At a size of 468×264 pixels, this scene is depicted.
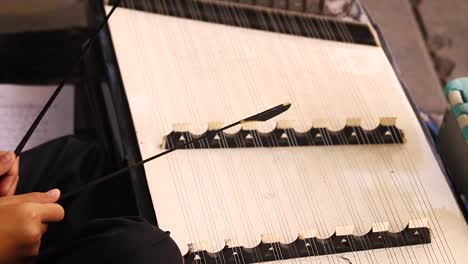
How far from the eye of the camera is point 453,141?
1184 mm

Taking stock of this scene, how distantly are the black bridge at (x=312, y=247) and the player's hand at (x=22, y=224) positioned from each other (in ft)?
0.73

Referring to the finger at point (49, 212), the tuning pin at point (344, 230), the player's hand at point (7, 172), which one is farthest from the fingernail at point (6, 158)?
the tuning pin at point (344, 230)

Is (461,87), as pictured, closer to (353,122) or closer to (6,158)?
(353,122)

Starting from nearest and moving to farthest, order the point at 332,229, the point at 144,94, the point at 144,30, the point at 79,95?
the point at 332,229, the point at 144,94, the point at 144,30, the point at 79,95

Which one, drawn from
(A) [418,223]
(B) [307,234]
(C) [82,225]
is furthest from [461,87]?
(C) [82,225]

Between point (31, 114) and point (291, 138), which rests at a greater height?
point (31, 114)

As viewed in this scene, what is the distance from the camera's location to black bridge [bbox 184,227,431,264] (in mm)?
954

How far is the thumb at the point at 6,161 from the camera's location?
2.87 feet

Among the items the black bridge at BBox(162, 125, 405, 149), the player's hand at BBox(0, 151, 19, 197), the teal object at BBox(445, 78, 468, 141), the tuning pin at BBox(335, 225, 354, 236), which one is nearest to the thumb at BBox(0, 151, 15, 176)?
the player's hand at BBox(0, 151, 19, 197)

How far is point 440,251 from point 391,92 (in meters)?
0.35

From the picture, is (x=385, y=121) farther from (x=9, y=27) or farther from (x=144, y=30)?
(x=9, y=27)

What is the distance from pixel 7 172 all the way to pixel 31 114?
0.54m

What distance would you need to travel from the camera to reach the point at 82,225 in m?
0.88

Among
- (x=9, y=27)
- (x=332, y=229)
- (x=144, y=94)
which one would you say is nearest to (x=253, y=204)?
(x=332, y=229)
